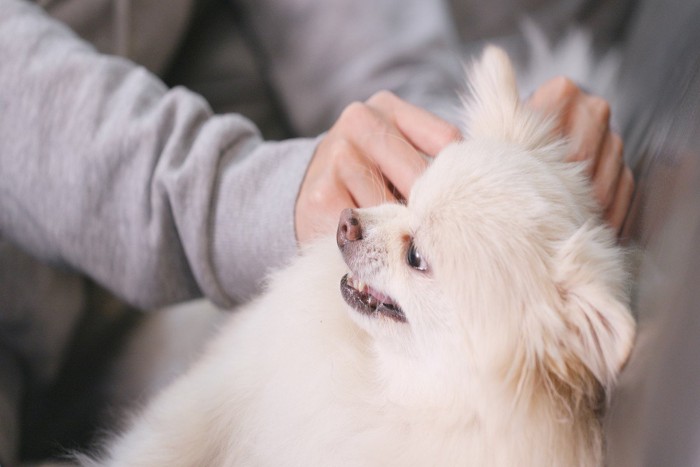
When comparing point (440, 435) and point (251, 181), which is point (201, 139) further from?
point (440, 435)

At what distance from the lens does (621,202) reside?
77 centimetres

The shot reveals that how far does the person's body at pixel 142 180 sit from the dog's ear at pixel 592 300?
0.86ft

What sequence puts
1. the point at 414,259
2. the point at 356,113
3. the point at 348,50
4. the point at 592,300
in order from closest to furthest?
the point at 592,300 < the point at 414,259 < the point at 356,113 < the point at 348,50

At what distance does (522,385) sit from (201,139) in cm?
57

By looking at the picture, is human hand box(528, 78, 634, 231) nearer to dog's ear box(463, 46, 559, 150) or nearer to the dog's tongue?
dog's ear box(463, 46, 559, 150)

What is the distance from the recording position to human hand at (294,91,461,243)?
2.61ft

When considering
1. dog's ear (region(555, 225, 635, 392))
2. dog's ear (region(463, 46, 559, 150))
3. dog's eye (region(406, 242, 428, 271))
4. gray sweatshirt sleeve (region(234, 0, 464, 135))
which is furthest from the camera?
gray sweatshirt sleeve (region(234, 0, 464, 135))

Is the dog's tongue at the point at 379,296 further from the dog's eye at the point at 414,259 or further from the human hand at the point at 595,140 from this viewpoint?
the human hand at the point at 595,140

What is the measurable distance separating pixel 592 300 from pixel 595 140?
382 mm

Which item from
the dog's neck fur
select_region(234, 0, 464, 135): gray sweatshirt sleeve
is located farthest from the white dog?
select_region(234, 0, 464, 135): gray sweatshirt sleeve

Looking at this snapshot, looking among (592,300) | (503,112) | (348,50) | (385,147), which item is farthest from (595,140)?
(348,50)

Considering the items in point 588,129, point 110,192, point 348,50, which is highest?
point 588,129

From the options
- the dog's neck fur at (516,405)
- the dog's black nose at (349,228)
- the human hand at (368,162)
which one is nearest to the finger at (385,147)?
the human hand at (368,162)

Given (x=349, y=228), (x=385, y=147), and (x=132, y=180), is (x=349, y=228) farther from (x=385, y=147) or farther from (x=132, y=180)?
(x=132, y=180)
